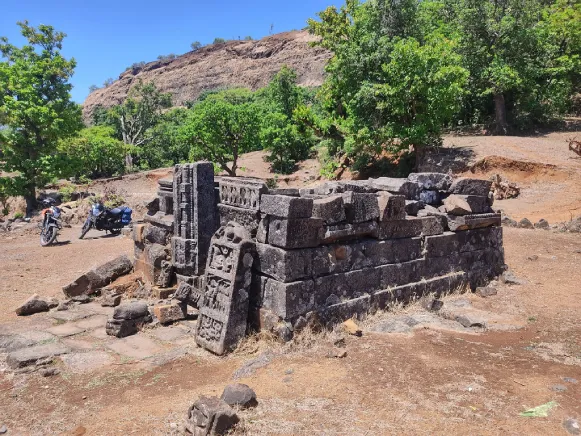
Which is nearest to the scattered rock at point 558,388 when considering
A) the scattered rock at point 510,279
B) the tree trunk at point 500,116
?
the scattered rock at point 510,279

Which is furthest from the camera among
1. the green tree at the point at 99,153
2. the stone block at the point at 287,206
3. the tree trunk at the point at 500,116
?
the green tree at the point at 99,153

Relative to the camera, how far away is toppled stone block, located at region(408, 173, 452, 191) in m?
8.09

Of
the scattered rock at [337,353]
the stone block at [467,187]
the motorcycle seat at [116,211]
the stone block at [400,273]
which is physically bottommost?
the scattered rock at [337,353]

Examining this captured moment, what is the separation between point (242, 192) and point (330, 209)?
1.28m

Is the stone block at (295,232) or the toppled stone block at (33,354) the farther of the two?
the stone block at (295,232)

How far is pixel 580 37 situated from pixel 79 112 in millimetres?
25219

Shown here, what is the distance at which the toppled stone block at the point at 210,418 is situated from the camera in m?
3.53

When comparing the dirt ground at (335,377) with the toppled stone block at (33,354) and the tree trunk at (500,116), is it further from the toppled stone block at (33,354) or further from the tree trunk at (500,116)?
the tree trunk at (500,116)

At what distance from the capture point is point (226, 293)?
5578mm

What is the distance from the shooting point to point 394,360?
16.8 ft

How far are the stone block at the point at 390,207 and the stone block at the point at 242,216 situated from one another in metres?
1.81

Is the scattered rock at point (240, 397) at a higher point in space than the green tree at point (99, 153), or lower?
lower

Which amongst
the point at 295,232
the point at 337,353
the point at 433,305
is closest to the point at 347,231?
the point at 295,232

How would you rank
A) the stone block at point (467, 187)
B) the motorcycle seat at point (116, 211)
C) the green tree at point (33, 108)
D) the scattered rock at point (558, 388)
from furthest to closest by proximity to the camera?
the green tree at point (33, 108) < the motorcycle seat at point (116, 211) < the stone block at point (467, 187) < the scattered rock at point (558, 388)
